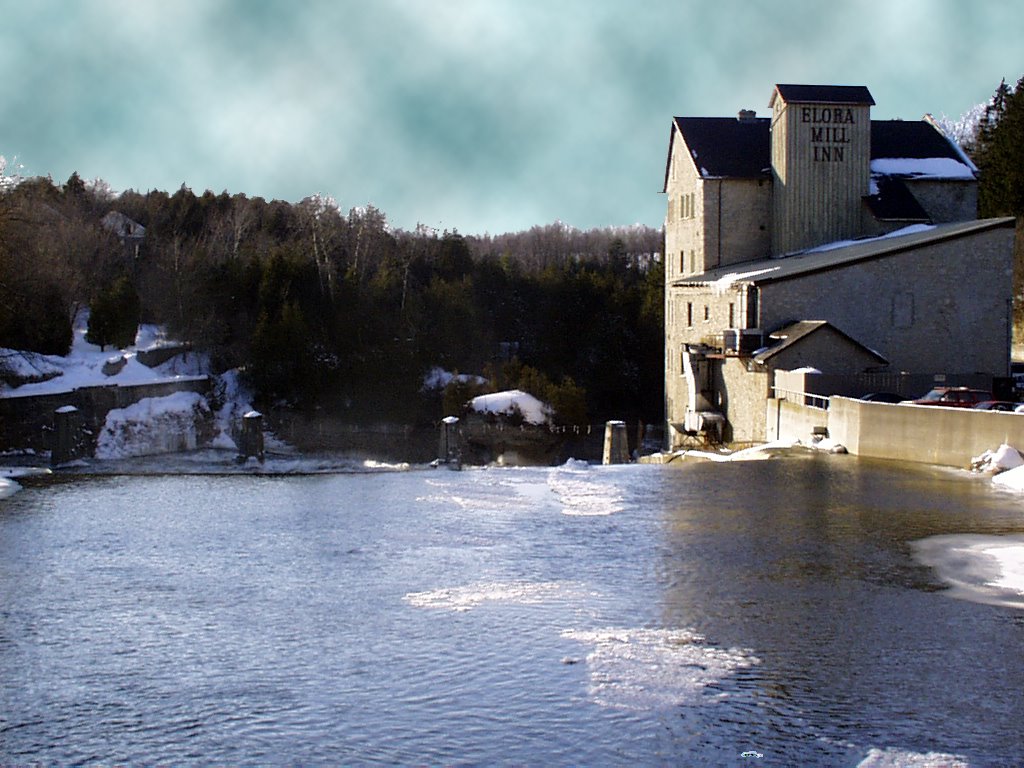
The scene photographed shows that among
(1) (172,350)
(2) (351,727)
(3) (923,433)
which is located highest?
(1) (172,350)

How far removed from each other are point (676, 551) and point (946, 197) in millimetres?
35313

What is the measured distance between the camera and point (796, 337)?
1357 inches

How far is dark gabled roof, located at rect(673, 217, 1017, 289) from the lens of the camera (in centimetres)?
3644

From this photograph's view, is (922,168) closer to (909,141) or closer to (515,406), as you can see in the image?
(909,141)

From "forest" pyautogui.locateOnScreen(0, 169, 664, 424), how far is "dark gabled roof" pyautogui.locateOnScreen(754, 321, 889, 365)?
49.1ft

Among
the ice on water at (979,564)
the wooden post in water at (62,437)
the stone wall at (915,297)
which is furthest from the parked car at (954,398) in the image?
the wooden post in water at (62,437)

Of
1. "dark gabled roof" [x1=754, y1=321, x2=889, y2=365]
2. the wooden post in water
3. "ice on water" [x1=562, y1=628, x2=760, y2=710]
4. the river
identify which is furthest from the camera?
the wooden post in water

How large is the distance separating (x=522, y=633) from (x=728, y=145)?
4060cm

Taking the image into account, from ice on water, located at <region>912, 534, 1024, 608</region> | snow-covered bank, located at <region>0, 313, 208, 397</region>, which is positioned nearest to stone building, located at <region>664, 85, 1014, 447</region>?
ice on water, located at <region>912, 534, 1024, 608</region>

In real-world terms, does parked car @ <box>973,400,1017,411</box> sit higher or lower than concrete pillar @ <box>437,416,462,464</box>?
higher

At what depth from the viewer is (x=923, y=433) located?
2630 centimetres

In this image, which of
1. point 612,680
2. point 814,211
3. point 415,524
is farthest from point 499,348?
point 612,680

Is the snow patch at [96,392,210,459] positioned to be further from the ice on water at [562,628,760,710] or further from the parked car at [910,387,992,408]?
the ice on water at [562,628,760,710]

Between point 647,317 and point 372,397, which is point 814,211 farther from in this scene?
point 372,397
